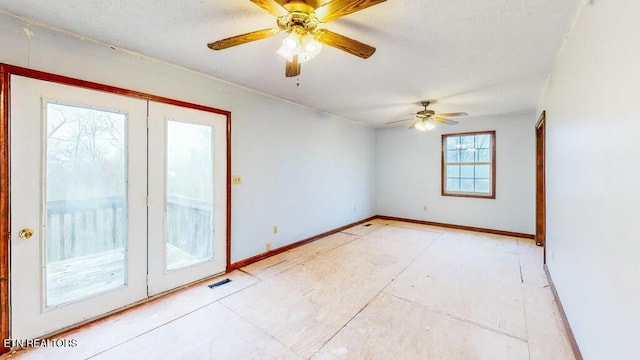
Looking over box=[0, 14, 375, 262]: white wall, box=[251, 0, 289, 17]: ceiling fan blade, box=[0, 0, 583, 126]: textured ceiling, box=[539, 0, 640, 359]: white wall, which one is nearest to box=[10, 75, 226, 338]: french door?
box=[0, 14, 375, 262]: white wall

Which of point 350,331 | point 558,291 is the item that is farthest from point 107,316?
point 558,291

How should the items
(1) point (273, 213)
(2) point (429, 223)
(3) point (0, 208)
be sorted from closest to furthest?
(3) point (0, 208), (1) point (273, 213), (2) point (429, 223)

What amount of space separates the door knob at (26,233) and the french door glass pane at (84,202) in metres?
0.10

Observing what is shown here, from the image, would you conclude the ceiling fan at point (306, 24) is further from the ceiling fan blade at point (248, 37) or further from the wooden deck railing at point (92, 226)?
the wooden deck railing at point (92, 226)

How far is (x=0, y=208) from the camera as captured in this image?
1.85 meters

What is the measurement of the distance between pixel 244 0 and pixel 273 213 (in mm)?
2787

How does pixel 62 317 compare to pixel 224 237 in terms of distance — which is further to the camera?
pixel 224 237

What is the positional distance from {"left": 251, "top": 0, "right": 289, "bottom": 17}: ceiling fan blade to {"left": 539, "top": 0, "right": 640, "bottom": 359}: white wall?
1.60 meters

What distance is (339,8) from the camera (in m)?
1.48

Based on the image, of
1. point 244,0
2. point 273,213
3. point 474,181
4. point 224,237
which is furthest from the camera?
point 474,181

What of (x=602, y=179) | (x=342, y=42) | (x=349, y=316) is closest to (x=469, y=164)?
(x=602, y=179)

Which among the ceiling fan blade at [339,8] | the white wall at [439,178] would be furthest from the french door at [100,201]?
the white wall at [439,178]

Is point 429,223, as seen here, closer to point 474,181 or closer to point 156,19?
point 474,181

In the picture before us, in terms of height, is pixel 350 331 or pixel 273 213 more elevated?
pixel 273 213
